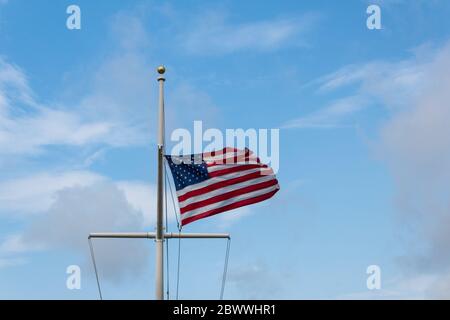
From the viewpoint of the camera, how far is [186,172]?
82.4ft

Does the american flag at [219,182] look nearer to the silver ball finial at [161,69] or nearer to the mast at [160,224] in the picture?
the mast at [160,224]

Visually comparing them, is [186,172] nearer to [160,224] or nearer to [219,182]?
[219,182]

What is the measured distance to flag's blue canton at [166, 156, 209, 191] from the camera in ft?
81.9

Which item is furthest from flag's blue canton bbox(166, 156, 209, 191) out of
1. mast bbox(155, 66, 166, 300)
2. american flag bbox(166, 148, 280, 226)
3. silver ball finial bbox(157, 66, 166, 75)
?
silver ball finial bbox(157, 66, 166, 75)

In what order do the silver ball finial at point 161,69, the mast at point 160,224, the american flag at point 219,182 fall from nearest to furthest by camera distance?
the mast at point 160,224
the american flag at point 219,182
the silver ball finial at point 161,69

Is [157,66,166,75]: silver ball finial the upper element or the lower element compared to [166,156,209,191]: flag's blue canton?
upper

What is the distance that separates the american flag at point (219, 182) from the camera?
25.0 meters

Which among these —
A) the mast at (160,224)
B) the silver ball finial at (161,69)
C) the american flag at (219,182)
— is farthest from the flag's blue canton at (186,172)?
the silver ball finial at (161,69)

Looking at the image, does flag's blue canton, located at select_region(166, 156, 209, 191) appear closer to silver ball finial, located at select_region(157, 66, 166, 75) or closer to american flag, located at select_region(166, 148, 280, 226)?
american flag, located at select_region(166, 148, 280, 226)

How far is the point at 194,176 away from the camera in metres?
25.2

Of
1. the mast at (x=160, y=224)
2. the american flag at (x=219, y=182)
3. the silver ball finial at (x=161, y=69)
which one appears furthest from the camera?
the silver ball finial at (x=161, y=69)
